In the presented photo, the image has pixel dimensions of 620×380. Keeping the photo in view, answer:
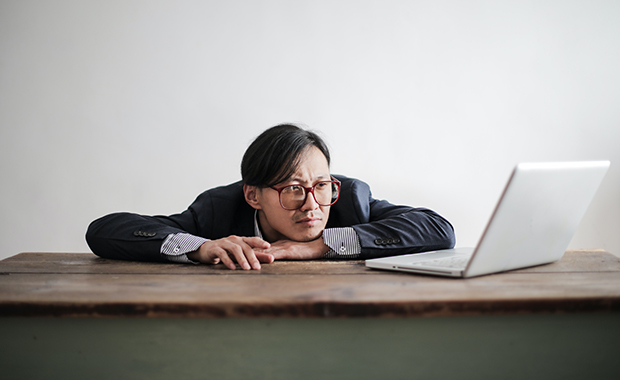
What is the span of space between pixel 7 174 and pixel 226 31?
5.04ft

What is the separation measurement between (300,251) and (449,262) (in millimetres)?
431

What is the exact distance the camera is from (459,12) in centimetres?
257

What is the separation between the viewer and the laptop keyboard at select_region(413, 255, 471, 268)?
90cm

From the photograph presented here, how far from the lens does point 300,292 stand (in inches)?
28.9

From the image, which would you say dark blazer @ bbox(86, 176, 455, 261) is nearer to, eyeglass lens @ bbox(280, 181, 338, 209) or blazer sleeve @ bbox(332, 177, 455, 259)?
blazer sleeve @ bbox(332, 177, 455, 259)

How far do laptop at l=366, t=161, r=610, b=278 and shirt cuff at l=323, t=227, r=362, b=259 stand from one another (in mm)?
189

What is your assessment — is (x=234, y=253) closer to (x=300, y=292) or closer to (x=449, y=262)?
(x=300, y=292)

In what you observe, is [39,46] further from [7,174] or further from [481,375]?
[481,375]

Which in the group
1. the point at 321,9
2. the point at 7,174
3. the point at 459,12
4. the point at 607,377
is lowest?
the point at 7,174

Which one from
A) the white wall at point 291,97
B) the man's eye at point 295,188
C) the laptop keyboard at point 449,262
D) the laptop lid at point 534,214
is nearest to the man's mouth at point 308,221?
the man's eye at point 295,188

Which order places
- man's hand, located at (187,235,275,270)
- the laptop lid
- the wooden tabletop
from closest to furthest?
the wooden tabletop < the laptop lid < man's hand, located at (187,235,275,270)

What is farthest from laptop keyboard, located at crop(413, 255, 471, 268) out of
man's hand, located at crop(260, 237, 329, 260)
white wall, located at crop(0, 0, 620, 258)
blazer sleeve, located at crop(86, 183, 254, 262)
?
white wall, located at crop(0, 0, 620, 258)

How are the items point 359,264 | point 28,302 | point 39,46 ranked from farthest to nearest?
point 39,46 < point 359,264 < point 28,302

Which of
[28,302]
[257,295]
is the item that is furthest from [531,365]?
[28,302]
